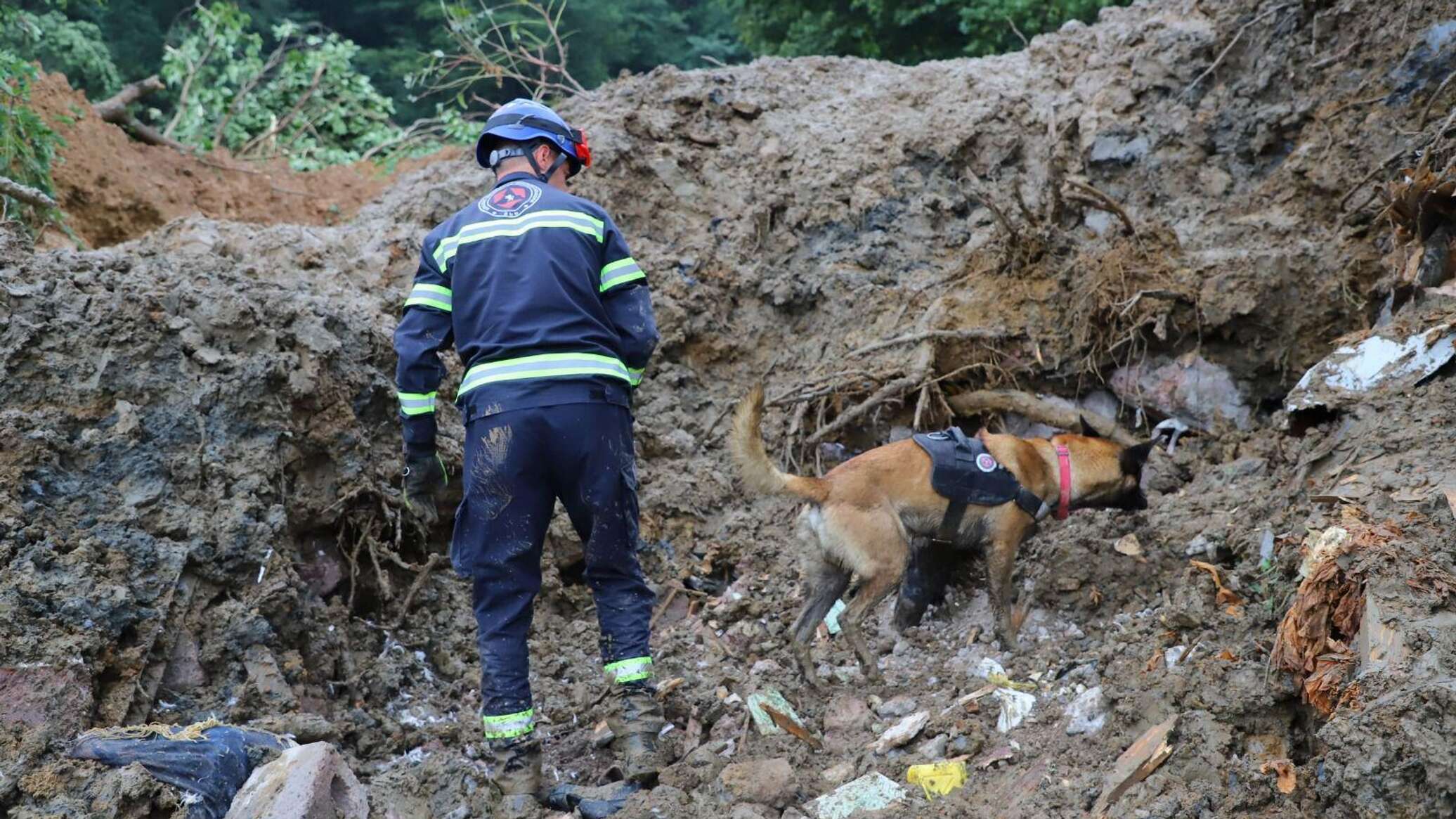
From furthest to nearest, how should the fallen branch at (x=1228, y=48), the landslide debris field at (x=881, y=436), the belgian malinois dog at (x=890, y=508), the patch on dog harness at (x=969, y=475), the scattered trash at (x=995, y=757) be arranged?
the fallen branch at (x=1228, y=48) → the patch on dog harness at (x=969, y=475) → the belgian malinois dog at (x=890, y=508) → the scattered trash at (x=995, y=757) → the landslide debris field at (x=881, y=436)

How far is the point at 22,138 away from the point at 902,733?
6.71 m

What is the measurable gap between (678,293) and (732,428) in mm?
3033

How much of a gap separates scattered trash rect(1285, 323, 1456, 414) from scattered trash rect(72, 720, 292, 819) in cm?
505

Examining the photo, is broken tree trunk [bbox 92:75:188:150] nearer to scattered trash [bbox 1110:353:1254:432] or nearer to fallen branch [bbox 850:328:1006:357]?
fallen branch [bbox 850:328:1006:357]

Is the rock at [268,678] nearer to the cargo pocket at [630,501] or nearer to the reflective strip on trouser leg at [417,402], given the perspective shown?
the reflective strip on trouser leg at [417,402]

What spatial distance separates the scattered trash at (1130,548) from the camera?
18.4 ft

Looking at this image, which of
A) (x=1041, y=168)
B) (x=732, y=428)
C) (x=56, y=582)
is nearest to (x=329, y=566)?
(x=56, y=582)

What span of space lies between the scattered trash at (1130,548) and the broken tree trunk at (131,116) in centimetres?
867

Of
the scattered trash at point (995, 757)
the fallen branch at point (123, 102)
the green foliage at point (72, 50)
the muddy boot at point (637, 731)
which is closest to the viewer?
the scattered trash at point (995, 757)

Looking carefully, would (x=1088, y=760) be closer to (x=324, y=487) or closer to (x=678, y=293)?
(x=324, y=487)

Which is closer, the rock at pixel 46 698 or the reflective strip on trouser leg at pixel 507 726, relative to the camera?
the rock at pixel 46 698

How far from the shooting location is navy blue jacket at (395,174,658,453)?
434 cm

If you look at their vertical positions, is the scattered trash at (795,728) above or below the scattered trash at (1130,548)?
below

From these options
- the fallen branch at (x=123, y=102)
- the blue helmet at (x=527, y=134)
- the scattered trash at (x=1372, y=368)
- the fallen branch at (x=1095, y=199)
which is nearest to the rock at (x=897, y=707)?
the scattered trash at (x=1372, y=368)
